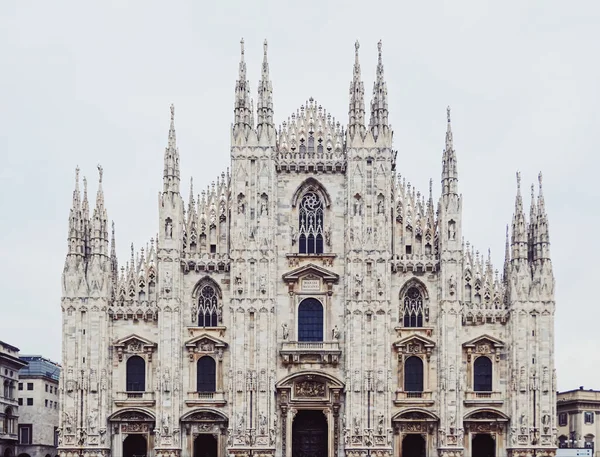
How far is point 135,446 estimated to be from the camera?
61.7 metres

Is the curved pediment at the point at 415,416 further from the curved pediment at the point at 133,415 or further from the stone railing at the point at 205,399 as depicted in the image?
the curved pediment at the point at 133,415

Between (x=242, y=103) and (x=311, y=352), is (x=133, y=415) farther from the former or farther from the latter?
(x=242, y=103)

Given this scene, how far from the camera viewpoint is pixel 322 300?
2458 inches

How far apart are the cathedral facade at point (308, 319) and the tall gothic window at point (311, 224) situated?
0.29 ft

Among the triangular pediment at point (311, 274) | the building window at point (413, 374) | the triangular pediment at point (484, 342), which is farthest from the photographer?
the triangular pediment at point (311, 274)

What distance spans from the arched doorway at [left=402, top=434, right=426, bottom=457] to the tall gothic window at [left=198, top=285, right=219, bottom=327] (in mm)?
13665

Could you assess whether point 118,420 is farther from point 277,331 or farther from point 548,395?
point 548,395

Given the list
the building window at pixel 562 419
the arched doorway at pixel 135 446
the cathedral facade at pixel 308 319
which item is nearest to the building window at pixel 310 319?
the cathedral facade at pixel 308 319

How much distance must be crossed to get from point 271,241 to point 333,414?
11.1 m

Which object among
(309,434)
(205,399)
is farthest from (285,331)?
(309,434)

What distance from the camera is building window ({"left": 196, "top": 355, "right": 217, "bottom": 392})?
202 ft

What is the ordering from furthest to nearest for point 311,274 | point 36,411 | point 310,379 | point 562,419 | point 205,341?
1. point 562,419
2. point 36,411
3. point 311,274
4. point 205,341
5. point 310,379

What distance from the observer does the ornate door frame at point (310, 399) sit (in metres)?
60.8

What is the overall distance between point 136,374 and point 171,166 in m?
13.0
